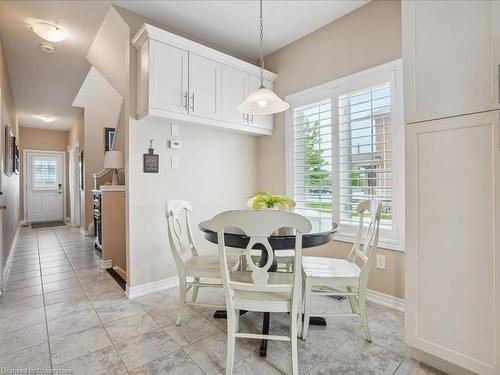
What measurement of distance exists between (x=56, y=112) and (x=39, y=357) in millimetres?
6121

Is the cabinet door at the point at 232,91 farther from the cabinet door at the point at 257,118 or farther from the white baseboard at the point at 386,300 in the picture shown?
the white baseboard at the point at 386,300

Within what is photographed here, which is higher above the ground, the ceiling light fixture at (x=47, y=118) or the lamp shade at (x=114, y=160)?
the ceiling light fixture at (x=47, y=118)

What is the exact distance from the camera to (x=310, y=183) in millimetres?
3037

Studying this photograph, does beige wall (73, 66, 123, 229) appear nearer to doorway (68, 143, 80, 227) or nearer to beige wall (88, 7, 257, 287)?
doorway (68, 143, 80, 227)

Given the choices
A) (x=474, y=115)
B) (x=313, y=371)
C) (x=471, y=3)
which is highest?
(x=471, y=3)

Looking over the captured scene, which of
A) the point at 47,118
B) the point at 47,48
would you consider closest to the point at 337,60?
the point at 47,48

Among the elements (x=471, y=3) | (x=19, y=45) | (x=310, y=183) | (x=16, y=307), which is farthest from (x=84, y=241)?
(x=471, y=3)

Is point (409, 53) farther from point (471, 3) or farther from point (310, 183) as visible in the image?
point (310, 183)

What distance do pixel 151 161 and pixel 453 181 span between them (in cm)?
246

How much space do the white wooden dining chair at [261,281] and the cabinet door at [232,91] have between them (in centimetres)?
186

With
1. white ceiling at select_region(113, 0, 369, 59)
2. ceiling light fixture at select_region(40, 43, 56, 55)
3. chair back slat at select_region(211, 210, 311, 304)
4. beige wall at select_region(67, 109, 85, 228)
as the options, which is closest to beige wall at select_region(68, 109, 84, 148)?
beige wall at select_region(67, 109, 85, 228)

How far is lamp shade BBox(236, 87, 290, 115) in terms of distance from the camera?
6.72ft

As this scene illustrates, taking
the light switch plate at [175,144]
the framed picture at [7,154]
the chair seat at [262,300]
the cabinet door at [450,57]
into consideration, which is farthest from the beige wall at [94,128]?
the cabinet door at [450,57]

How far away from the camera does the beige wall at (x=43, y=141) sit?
7.44 m
